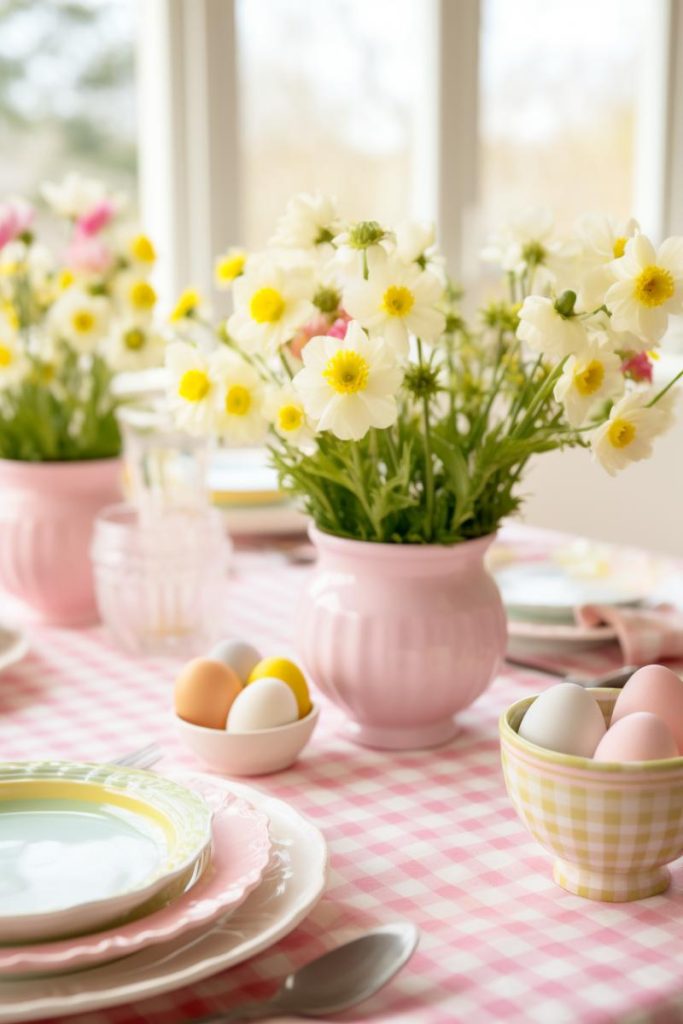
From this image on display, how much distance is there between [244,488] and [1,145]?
3.71 ft

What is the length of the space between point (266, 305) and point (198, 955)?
0.46 meters

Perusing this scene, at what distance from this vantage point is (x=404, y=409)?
0.98m

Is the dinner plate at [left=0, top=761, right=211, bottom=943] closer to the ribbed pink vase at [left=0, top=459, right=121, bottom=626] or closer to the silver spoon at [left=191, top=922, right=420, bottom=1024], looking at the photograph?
the silver spoon at [left=191, top=922, right=420, bottom=1024]

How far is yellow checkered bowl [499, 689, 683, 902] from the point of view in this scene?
0.71m

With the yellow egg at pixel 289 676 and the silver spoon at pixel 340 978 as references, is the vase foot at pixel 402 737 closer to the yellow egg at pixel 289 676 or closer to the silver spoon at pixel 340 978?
the yellow egg at pixel 289 676

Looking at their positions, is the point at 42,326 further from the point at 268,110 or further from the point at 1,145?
the point at 268,110

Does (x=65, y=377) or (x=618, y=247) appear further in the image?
(x=65, y=377)

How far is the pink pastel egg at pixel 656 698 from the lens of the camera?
767 mm

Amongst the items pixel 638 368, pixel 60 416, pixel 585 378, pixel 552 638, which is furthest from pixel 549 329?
pixel 60 416

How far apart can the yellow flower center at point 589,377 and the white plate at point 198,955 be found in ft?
1.13

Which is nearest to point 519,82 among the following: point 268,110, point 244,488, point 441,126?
point 441,126

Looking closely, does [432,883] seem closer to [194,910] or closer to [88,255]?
[194,910]

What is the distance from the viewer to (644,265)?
0.83m

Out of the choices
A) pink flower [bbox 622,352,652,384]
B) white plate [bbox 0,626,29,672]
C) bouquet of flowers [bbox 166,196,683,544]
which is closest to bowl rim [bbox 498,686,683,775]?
bouquet of flowers [bbox 166,196,683,544]
